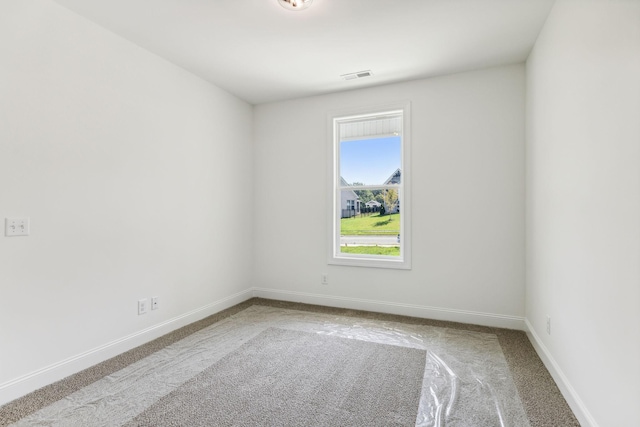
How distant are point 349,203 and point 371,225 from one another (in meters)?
0.40

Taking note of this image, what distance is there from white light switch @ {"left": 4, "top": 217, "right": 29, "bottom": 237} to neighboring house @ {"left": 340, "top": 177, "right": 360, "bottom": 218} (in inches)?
117

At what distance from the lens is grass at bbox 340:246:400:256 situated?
379cm

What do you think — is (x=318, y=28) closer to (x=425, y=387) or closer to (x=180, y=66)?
(x=180, y=66)

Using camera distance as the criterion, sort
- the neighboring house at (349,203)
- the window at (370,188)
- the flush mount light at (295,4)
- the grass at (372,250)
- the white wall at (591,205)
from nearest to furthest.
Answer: the white wall at (591,205) → the flush mount light at (295,4) → the window at (370,188) → the grass at (372,250) → the neighboring house at (349,203)

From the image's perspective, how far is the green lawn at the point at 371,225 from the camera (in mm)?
3805

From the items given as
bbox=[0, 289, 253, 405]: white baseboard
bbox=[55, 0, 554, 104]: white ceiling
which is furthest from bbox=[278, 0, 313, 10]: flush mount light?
bbox=[0, 289, 253, 405]: white baseboard

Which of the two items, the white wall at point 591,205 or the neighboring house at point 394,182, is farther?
the neighboring house at point 394,182

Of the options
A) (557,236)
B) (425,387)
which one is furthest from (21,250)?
(557,236)

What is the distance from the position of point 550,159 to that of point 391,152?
1699 mm

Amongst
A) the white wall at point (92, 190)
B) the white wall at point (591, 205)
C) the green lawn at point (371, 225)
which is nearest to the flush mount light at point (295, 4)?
the white wall at point (92, 190)

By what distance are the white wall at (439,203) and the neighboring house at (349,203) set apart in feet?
0.81

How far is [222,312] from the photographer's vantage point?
12.3ft

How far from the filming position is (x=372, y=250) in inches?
154

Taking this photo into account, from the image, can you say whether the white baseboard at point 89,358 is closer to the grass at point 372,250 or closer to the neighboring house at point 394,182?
the grass at point 372,250
